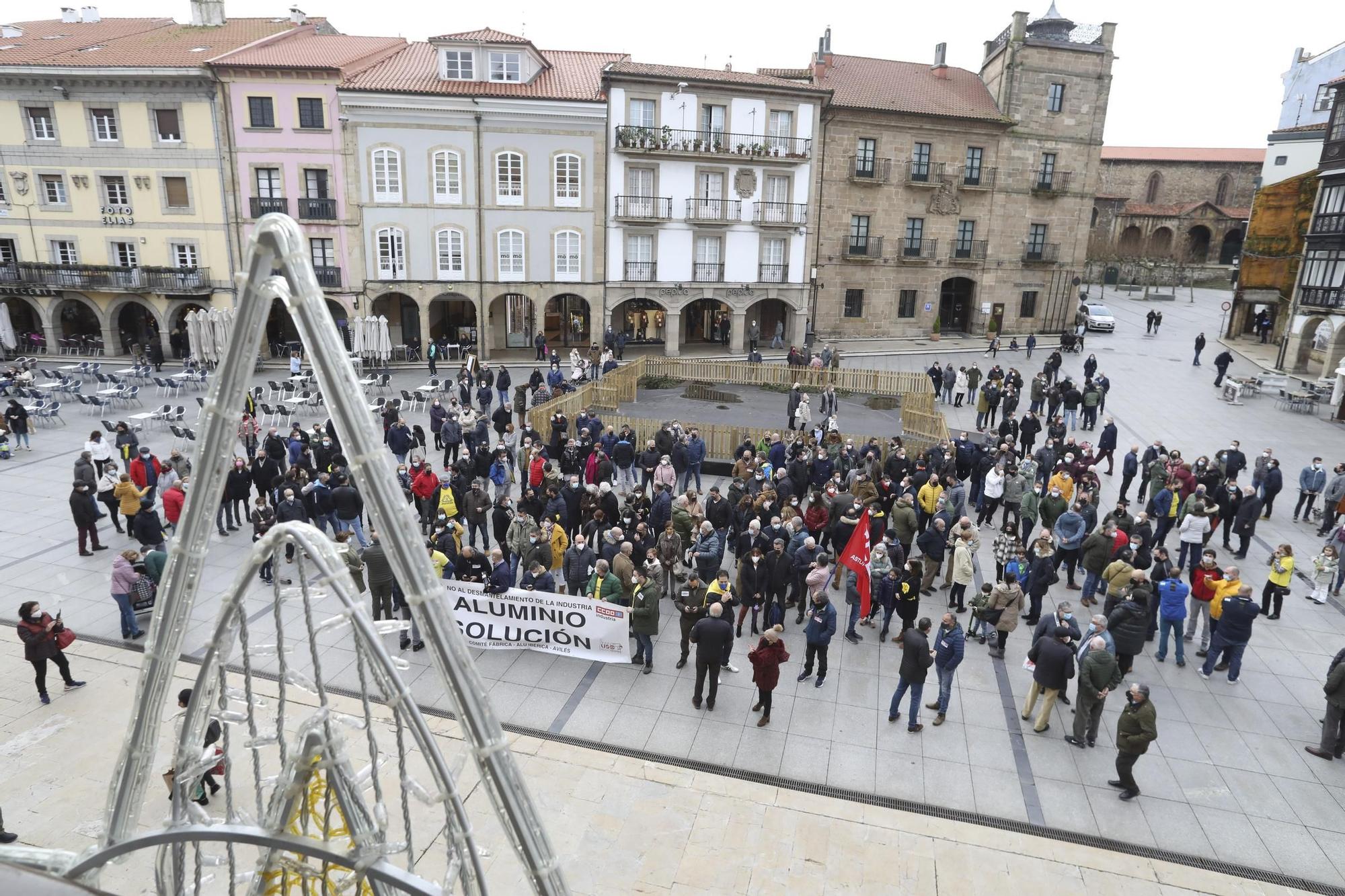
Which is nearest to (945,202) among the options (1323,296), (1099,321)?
(1099,321)

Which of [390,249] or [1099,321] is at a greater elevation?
[390,249]

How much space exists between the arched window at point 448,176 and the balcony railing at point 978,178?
85.8 feet

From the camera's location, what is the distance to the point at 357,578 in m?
12.2

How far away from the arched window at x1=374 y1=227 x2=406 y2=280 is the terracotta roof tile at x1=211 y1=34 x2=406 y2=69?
21.9 ft

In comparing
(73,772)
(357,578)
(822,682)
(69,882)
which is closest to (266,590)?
(357,578)

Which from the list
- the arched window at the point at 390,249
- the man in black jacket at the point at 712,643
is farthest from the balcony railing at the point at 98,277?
the man in black jacket at the point at 712,643

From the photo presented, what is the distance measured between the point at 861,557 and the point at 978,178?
37.9 metres

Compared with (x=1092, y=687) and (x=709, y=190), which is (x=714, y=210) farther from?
(x=1092, y=687)

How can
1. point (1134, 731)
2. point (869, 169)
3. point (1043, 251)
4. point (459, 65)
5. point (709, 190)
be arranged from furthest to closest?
1. point (1043, 251)
2. point (869, 169)
3. point (709, 190)
4. point (459, 65)
5. point (1134, 731)

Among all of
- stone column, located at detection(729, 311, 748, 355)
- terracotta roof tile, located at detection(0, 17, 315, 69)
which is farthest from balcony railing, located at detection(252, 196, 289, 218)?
stone column, located at detection(729, 311, 748, 355)

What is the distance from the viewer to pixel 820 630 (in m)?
10.7

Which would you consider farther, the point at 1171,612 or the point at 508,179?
the point at 508,179

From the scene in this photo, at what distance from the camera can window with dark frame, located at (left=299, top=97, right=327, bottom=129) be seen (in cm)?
3341

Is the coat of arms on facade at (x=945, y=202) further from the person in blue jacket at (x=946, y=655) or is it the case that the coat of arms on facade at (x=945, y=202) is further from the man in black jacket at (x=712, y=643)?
the man in black jacket at (x=712, y=643)
